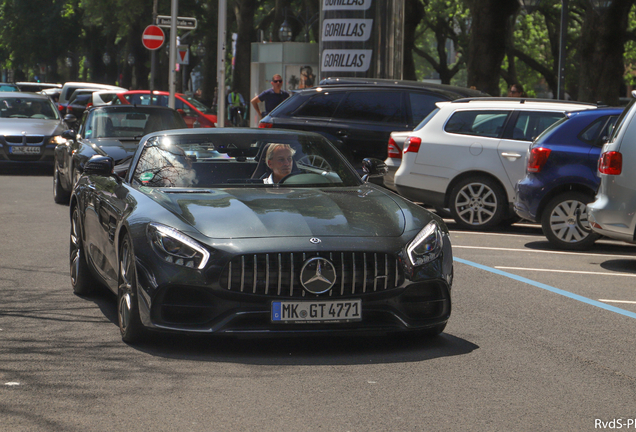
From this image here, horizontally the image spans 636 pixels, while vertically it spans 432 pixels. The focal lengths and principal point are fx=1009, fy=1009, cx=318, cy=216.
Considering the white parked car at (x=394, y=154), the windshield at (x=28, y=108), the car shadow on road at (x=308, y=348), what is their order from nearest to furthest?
the car shadow on road at (x=308, y=348), the white parked car at (x=394, y=154), the windshield at (x=28, y=108)

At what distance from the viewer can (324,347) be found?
5.92 m

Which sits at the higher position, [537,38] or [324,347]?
[537,38]

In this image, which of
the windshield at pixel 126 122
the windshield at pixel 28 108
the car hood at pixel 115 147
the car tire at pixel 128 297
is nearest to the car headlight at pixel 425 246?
the car tire at pixel 128 297

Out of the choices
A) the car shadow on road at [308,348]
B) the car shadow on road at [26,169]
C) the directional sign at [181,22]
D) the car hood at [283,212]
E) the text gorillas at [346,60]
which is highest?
the directional sign at [181,22]

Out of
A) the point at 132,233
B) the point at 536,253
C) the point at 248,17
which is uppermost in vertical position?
the point at 248,17

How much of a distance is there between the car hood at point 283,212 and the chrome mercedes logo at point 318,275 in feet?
0.67

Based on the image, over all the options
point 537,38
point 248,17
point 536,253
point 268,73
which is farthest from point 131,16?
point 536,253

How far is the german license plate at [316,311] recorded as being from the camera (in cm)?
546

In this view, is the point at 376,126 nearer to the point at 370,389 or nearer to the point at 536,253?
the point at 536,253

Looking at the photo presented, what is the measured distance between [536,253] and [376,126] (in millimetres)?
4982

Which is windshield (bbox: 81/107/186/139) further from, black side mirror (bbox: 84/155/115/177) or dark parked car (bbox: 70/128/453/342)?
dark parked car (bbox: 70/128/453/342)

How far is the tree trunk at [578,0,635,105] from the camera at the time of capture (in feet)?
72.3

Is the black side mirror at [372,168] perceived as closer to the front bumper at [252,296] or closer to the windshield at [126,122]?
the front bumper at [252,296]

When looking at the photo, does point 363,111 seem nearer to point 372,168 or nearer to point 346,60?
point 346,60
